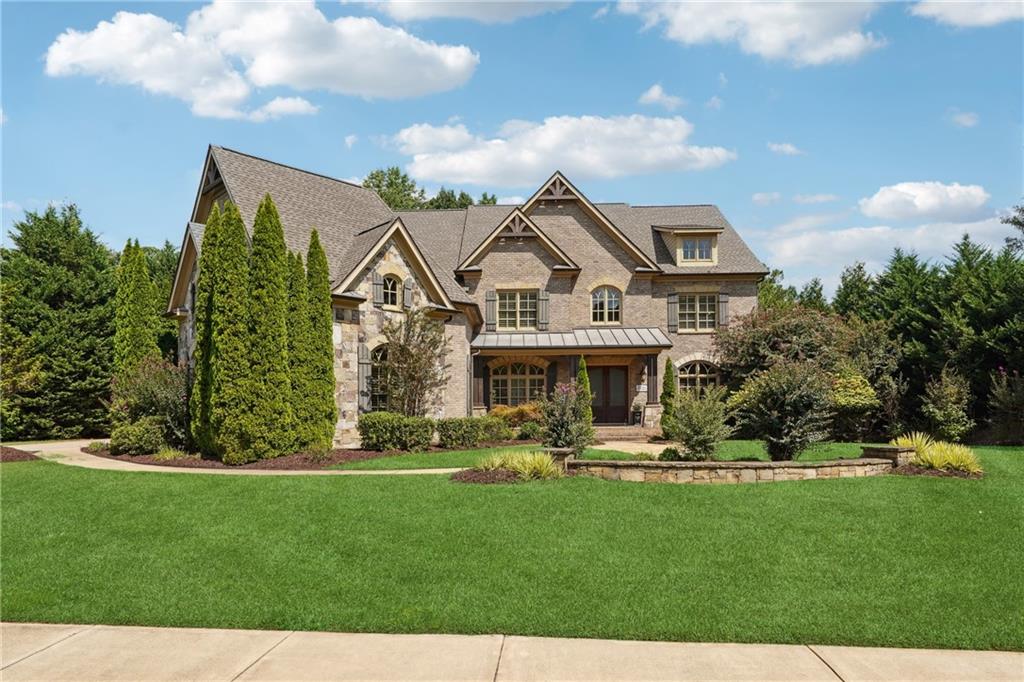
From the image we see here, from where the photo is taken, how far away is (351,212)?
24.1m

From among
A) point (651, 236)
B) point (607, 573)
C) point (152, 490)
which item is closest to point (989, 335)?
point (651, 236)

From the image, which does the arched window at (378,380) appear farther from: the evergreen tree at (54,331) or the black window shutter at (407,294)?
the evergreen tree at (54,331)

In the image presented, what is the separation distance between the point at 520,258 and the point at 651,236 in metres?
6.76

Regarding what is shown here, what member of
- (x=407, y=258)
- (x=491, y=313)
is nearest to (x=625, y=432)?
(x=491, y=313)

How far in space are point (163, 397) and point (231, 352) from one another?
3946mm

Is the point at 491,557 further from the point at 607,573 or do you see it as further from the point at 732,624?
the point at 732,624

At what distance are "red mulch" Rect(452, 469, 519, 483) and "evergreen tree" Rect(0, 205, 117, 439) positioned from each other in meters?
18.5

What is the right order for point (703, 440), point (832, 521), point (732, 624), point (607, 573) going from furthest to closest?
1. point (703, 440)
2. point (832, 521)
3. point (607, 573)
4. point (732, 624)

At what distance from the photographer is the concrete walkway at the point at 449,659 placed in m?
5.14

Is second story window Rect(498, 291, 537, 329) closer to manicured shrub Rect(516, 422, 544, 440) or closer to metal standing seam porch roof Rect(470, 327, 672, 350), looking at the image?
metal standing seam porch roof Rect(470, 327, 672, 350)

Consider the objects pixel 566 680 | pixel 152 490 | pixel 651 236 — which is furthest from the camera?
pixel 651 236

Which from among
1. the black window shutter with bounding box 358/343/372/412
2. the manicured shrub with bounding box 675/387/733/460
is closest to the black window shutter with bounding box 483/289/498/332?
the black window shutter with bounding box 358/343/372/412

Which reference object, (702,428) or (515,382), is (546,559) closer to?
(702,428)

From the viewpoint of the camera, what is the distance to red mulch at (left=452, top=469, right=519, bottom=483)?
38.2ft
